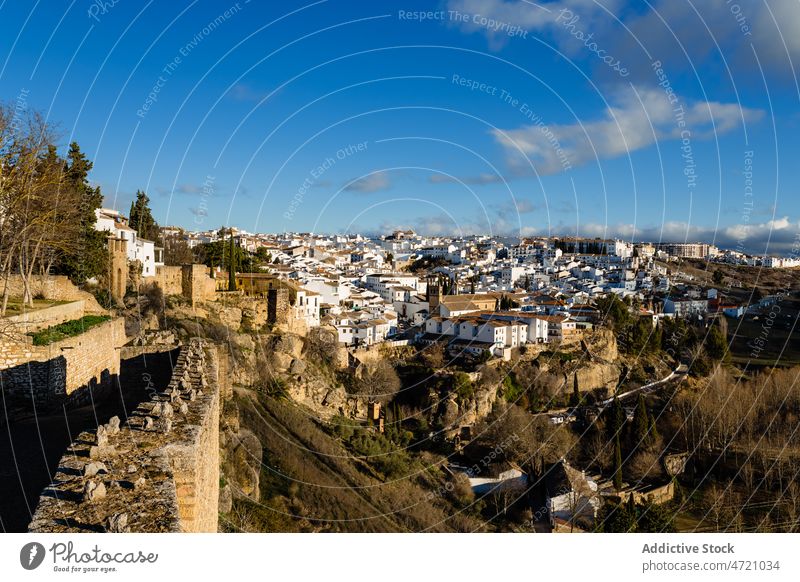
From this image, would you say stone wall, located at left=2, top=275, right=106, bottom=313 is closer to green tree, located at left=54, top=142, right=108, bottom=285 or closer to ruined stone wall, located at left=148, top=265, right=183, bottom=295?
green tree, located at left=54, top=142, right=108, bottom=285

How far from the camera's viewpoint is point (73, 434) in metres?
6.45

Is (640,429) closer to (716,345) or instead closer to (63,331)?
(716,345)

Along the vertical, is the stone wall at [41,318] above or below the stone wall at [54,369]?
above

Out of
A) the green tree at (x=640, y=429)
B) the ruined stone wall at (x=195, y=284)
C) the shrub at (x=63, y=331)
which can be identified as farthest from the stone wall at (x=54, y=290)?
the green tree at (x=640, y=429)

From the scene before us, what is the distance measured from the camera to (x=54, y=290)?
44.1ft

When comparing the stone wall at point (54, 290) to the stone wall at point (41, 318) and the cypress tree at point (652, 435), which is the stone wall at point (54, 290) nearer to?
the stone wall at point (41, 318)

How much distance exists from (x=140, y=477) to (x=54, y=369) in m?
5.64

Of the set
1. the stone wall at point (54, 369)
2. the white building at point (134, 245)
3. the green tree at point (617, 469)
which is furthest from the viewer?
the white building at point (134, 245)

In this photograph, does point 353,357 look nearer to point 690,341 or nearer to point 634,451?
point 634,451

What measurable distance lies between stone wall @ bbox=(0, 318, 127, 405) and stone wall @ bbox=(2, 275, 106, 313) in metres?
4.33

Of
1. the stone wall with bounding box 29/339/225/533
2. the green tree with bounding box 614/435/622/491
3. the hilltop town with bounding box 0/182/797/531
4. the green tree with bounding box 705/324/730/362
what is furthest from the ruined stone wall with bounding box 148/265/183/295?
the green tree with bounding box 705/324/730/362

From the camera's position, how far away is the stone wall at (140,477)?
2986 millimetres

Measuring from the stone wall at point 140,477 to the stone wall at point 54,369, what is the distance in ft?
11.5
